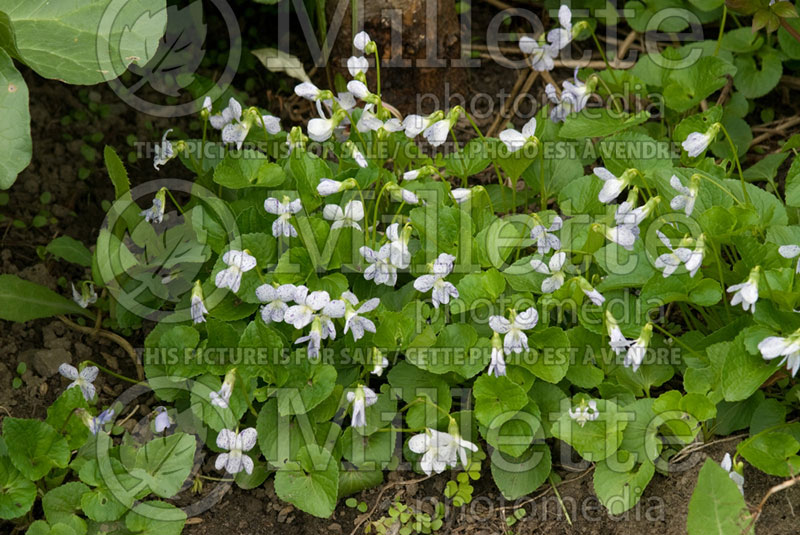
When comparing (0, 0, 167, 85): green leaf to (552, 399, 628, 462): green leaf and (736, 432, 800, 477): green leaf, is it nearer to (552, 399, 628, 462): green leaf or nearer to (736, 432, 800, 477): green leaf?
(552, 399, 628, 462): green leaf

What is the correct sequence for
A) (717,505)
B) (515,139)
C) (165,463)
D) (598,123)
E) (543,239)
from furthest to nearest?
(598,123), (515,139), (543,239), (165,463), (717,505)

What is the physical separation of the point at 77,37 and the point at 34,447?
1.03 m

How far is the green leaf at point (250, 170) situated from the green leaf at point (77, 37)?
0.36 m

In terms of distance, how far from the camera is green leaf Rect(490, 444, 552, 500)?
2135 millimetres

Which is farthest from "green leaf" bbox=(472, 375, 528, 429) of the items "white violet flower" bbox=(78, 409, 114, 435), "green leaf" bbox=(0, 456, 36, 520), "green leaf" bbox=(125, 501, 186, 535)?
"green leaf" bbox=(0, 456, 36, 520)

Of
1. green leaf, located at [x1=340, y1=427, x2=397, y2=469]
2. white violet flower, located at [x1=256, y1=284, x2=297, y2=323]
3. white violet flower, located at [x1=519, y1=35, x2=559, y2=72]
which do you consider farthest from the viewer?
white violet flower, located at [x1=519, y1=35, x2=559, y2=72]

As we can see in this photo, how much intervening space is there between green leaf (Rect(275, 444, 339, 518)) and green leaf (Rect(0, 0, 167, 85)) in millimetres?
1072

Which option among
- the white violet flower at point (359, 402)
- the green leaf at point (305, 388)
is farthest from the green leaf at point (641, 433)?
the green leaf at point (305, 388)

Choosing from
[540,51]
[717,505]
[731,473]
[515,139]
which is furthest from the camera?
[540,51]

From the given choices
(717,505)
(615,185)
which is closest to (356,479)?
(717,505)

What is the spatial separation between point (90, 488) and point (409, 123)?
126cm

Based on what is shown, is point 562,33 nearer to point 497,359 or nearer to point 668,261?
point 668,261

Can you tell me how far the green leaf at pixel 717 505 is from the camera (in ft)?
5.70

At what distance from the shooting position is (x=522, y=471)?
215 centimetres
